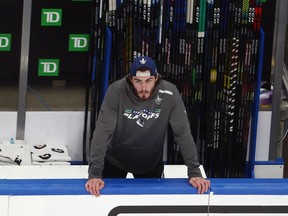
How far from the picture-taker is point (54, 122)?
8.98m

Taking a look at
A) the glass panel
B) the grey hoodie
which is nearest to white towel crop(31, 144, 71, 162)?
the glass panel

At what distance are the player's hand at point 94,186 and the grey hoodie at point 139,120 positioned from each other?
166mm

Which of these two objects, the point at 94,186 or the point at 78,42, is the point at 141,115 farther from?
the point at 78,42

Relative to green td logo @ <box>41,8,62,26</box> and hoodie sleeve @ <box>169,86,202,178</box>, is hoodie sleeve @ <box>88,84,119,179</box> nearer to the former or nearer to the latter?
hoodie sleeve @ <box>169,86,202,178</box>

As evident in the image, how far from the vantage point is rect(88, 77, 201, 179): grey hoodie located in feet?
21.3

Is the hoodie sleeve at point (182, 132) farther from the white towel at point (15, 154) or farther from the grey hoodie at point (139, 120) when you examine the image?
the white towel at point (15, 154)

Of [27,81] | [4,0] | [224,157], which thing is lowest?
[224,157]

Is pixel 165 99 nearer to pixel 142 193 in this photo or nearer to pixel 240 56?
pixel 142 193

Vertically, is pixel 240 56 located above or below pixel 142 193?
above

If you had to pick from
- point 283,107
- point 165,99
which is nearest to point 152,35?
point 283,107

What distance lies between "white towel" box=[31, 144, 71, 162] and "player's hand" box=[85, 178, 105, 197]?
253 centimetres

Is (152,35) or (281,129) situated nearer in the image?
(152,35)

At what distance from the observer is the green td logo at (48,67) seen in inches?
347

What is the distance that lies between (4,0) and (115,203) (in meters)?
2.94
